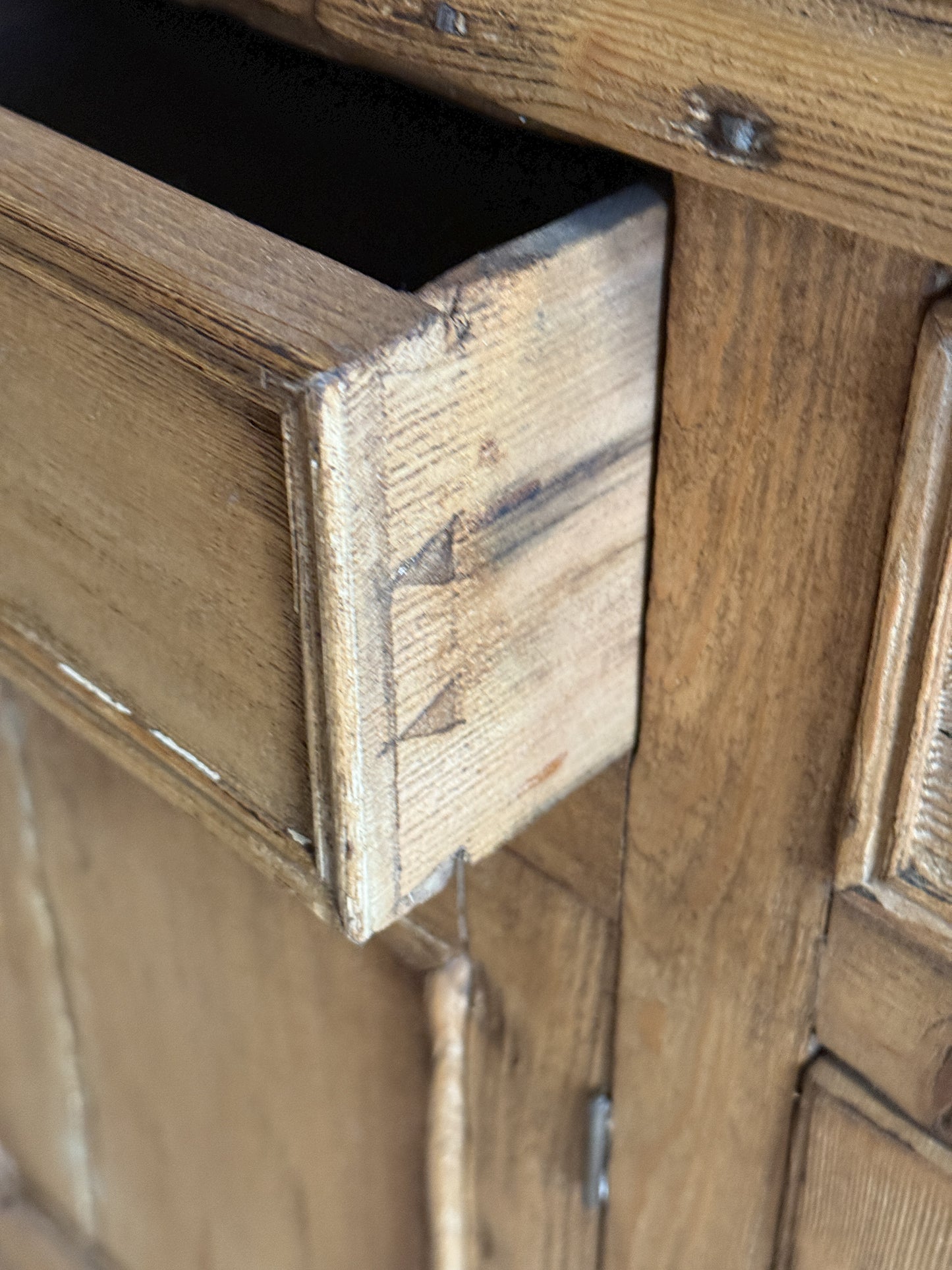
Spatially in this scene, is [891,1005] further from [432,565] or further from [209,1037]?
[209,1037]

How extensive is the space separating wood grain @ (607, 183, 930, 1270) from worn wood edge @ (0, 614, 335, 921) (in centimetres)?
14

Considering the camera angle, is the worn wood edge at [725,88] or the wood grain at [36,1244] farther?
the wood grain at [36,1244]

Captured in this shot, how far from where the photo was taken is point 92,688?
0.48 m

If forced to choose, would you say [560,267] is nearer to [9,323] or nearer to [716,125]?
[716,125]

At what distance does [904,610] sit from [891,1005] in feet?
0.53

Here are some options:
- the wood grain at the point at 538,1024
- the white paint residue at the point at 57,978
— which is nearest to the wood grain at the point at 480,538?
the wood grain at the point at 538,1024

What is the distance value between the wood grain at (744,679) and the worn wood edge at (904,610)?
15 millimetres

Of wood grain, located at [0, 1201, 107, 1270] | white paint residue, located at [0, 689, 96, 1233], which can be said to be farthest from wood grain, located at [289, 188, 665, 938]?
wood grain, located at [0, 1201, 107, 1270]

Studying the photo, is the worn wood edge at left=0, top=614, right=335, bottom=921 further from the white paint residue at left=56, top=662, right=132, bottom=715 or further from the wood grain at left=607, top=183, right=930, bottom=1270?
the wood grain at left=607, top=183, right=930, bottom=1270

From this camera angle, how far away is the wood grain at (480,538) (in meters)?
0.34

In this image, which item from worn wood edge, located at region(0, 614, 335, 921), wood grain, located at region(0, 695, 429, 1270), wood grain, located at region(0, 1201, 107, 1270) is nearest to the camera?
worn wood edge, located at region(0, 614, 335, 921)

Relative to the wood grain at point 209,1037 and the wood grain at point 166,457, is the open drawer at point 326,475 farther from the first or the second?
the wood grain at point 209,1037

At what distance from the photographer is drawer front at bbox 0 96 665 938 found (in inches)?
13.3

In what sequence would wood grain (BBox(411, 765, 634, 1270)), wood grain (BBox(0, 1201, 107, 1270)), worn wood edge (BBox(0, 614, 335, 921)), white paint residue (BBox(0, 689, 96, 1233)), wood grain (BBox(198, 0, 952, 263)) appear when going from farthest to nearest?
wood grain (BBox(0, 1201, 107, 1270)) < white paint residue (BBox(0, 689, 96, 1233)) < wood grain (BBox(411, 765, 634, 1270)) < worn wood edge (BBox(0, 614, 335, 921)) < wood grain (BBox(198, 0, 952, 263))
